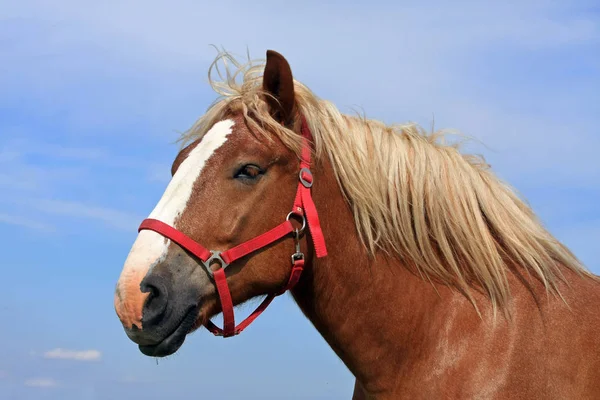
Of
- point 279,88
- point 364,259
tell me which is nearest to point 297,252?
point 364,259

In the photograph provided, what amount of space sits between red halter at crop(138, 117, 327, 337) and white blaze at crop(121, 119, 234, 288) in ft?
0.21

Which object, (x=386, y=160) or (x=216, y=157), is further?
(x=386, y=160)

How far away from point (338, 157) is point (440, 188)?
0.72 meters

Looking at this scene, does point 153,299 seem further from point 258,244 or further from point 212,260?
point 258,244

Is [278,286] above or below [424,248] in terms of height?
below

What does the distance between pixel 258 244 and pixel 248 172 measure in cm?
47

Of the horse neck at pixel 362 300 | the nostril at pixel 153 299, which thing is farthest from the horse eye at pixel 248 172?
the nostril at pixel 153 299

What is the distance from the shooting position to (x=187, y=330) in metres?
4.22

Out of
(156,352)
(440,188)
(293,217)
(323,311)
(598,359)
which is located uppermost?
(440,188)

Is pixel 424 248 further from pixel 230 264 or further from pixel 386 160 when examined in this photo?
pixel 230 264

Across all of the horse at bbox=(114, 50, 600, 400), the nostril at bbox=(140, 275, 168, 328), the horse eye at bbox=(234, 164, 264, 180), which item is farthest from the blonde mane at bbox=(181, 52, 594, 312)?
the nostril at bbox=(140, 275, 168, 328)

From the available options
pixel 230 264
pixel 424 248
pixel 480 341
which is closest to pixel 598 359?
pixel 480 341

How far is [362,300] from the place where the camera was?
176 inches

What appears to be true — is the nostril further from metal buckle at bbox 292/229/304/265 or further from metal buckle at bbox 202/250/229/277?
metal buckle at bbox 292/229/304/265
